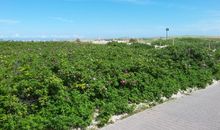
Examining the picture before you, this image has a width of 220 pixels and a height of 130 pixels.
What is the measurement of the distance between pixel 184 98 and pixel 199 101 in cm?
47

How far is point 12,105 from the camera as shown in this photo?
624cm

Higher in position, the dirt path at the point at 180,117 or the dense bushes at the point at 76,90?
the dense bushes at the point at 76,90

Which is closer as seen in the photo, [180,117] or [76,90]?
[76,90]

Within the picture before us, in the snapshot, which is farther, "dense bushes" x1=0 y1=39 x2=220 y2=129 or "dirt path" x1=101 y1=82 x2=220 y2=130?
"dirt path" x1=101 y1=82 x2=220 y2=130

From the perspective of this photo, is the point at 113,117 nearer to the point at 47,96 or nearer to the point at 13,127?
the point at 47,96

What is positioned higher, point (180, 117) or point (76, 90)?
point (76, 90)

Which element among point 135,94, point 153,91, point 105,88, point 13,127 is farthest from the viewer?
point 153,91

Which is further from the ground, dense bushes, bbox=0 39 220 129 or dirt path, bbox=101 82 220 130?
dense bushes, bbox=0 39 220 129

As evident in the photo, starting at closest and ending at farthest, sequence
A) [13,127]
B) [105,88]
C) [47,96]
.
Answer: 1. [13,127]
2. [47,96]
3. [105,88]

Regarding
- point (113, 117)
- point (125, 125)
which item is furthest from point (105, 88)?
point (125, 125)

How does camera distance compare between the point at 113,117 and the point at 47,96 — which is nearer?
the point at 47,96

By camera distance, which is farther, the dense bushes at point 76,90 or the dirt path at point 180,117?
the dirt path at point 180,117

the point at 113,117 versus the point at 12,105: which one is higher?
the point at 12,105

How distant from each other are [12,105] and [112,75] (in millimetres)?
3152
